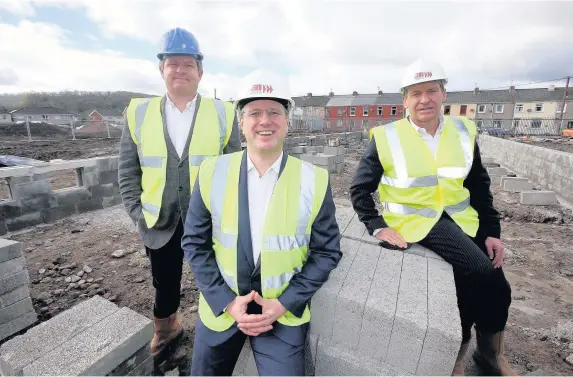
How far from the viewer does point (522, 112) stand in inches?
1930

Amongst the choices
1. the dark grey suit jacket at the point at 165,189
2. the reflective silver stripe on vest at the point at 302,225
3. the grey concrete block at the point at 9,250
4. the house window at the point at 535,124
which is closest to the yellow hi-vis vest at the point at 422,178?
the reflective silver stripe on vest at the point at 302,225

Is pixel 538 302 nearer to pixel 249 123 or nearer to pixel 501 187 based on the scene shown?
pixel 249 123

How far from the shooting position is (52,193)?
592 centimetres

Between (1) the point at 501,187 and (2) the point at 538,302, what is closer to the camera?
(2) the point at 538,302

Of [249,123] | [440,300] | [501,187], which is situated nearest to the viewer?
[440,300]

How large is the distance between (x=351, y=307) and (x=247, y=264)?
0.64 meters

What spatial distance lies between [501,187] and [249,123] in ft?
32.5

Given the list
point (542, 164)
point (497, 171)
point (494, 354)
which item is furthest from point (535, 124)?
point (494, 354)

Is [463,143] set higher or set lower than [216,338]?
higher

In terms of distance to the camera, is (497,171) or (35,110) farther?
(35,110)

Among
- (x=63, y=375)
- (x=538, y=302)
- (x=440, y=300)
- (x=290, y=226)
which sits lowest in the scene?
(x=538, y=302)

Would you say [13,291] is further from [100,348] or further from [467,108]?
[467,108]

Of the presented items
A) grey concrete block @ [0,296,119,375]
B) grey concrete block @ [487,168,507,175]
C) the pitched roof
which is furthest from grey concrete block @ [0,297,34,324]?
the pitched roof

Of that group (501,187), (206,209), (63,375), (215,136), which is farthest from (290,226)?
(501,187)
